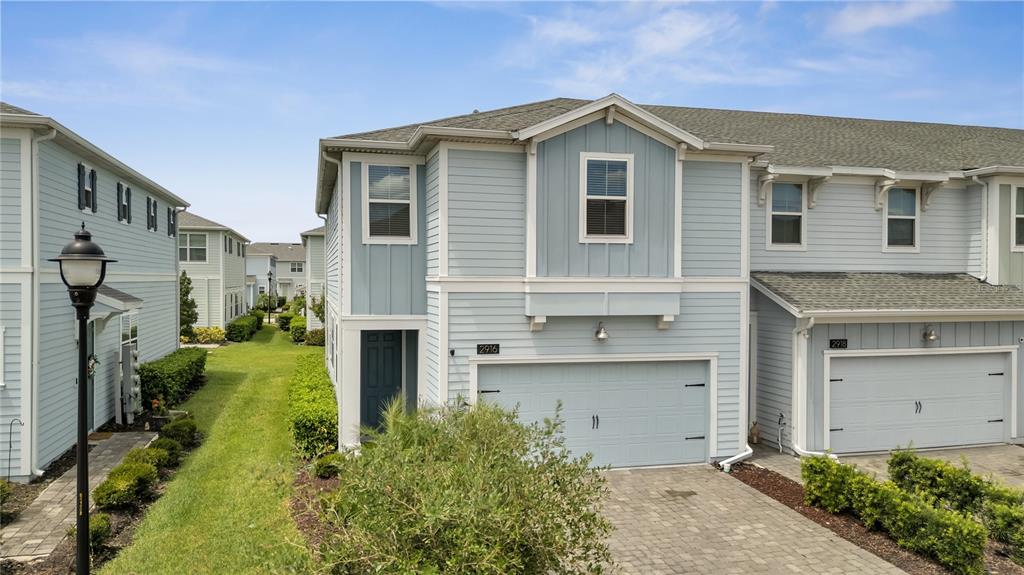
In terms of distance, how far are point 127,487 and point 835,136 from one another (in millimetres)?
16345

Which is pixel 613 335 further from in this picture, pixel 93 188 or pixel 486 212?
pixel 93 188

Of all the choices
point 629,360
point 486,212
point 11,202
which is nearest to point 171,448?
point 11,202

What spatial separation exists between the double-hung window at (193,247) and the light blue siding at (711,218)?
2765 cm

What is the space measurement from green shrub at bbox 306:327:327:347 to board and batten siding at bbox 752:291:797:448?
Answer: 23.2 meters

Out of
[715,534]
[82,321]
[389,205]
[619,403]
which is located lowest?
[715,534]

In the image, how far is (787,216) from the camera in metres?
13.1

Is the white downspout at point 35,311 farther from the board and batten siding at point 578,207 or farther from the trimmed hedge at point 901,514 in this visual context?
the trimmed hedge at point 901,514

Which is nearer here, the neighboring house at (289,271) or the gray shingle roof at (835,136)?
the gray shingle roof at (835,136)

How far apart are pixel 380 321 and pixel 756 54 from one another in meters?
11.5

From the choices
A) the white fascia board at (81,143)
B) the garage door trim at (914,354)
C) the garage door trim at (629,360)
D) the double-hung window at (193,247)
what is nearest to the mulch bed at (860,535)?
the garage door trim at (629,360)

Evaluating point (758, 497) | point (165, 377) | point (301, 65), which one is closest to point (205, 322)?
point (165, 377)

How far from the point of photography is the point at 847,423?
1208cm

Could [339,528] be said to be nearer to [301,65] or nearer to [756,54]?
[301,65]

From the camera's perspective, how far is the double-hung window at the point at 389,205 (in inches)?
440
